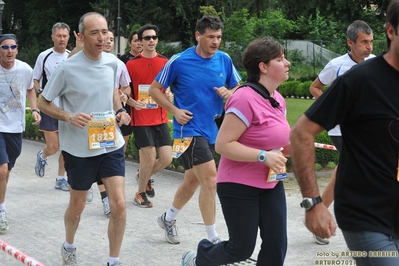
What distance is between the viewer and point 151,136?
9.90 m

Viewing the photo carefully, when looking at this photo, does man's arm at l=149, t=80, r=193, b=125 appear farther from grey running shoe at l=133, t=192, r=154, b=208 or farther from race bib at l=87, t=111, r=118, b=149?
grey running shoe at l=133, t=192, r=154, b=208

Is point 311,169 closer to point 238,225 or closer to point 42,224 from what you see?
point 238,225

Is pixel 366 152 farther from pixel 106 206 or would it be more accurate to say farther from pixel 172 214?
pixel 106 206

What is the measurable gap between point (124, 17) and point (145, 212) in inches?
1523

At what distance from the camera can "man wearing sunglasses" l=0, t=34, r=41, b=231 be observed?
8.30 m

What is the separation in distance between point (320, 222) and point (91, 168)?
3105 mm

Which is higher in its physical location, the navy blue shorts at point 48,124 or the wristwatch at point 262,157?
the wristwatch at point 262,157

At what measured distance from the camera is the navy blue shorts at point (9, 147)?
8242 mm

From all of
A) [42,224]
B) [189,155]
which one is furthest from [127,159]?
[189,155]

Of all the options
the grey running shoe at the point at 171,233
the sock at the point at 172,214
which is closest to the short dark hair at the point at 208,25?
the sock at the point at 172,214

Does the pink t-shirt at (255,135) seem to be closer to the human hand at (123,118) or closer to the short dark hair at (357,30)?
the human hand at (123,118)

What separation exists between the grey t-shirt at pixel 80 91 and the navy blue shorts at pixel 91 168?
53mm

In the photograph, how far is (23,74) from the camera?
8.51 metres

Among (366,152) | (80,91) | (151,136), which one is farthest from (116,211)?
(151,136)
